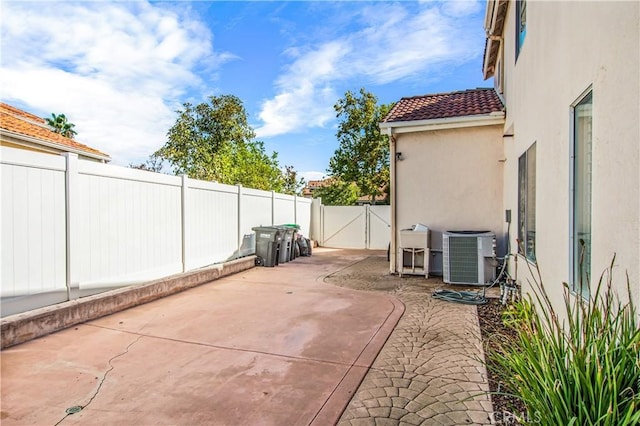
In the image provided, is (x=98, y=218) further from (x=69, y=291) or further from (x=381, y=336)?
(x=381, y=336)

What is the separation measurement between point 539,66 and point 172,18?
850cm

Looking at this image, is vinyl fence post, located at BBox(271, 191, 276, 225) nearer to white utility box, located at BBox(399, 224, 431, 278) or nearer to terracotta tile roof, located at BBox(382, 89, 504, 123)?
→ terracotta tile roof, located at BBox(382, 89, 504, 123)

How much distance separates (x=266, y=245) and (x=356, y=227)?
6325 mm

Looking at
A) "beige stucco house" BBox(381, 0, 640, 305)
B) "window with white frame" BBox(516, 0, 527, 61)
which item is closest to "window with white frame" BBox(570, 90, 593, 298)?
"beige stucco house" BBox(381, 0, 640, 305)

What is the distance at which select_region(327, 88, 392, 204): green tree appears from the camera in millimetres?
22000

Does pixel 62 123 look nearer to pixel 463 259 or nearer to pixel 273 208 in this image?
pixel 273 208

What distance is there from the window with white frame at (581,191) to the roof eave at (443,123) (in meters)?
5.27

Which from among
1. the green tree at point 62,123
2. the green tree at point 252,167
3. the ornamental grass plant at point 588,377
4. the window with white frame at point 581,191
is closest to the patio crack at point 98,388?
the ornamental grass plant at point 588,377

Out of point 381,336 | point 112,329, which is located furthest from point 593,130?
point 112,329

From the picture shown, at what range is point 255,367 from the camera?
3768 mm

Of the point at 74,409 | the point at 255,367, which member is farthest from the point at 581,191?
the point at 74,409

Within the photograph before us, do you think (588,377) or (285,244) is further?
(285,244)

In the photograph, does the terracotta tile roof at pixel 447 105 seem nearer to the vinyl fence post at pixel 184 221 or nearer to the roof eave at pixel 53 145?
the vinyl fence post at pixel 184 221

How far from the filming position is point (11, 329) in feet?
14.1
